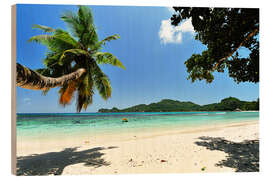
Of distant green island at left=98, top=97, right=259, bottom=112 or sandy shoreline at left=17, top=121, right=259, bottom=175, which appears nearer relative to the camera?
sandy shoreline at left=17, top=121, right=259, bottom=175

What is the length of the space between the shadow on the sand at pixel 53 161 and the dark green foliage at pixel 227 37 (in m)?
3.51

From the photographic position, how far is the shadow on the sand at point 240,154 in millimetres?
2819

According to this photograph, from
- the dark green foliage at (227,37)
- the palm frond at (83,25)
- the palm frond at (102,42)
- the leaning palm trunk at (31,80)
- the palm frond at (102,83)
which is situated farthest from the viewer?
the palm frond at (102,83)

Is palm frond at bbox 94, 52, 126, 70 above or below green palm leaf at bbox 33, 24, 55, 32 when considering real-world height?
below

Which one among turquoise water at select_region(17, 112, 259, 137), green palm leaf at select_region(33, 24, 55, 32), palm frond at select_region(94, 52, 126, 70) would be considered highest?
green palm leaf at select_region(33, 24, 55, 32)

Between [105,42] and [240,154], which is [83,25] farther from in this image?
[240,154]

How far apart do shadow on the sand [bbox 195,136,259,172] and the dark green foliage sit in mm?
1920

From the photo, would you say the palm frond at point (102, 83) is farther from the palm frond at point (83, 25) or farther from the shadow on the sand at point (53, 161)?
the shadow on the sand at point (53, 161)

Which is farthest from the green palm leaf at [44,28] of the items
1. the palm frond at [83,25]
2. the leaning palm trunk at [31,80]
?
the leaning palm trunk at [31,80]

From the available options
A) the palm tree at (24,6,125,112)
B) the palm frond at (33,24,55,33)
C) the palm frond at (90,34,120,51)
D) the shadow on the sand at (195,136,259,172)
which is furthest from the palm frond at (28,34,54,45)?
the shadow on the sand at (195,136,259,172)

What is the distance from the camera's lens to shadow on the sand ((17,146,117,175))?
9.16ft

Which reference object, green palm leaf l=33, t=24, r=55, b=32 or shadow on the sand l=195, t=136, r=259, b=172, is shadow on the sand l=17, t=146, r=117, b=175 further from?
green palm leaf l=33, t=24, r=55, b=32

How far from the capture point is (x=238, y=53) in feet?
10.1

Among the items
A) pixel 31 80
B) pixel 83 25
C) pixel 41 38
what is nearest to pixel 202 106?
pixel 83 25
